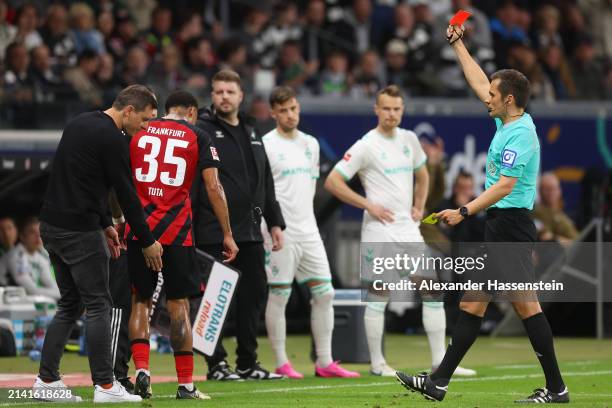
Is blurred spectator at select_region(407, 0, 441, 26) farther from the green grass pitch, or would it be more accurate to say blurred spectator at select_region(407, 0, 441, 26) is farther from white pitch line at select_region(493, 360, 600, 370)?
white pitch line at select_region(493, 360, 600, 370)

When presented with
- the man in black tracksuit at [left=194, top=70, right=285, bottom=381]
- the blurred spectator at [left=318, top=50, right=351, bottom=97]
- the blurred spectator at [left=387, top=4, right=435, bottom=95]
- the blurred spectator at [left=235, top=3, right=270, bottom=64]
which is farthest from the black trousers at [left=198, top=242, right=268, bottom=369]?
the blurred spectator at [left=387, top=4, right=435, bottom=95]

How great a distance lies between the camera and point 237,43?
20.6 meters

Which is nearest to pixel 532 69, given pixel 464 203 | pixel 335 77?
pixel 335 77

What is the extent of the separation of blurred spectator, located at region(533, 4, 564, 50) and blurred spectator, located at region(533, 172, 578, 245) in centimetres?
637

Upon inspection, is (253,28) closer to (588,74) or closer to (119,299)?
(588,74)

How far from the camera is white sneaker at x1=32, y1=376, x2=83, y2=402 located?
373 inches

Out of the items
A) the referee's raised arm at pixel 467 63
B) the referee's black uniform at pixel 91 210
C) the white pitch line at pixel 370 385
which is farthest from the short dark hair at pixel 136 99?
the referee's raised arm at pixel 467 63

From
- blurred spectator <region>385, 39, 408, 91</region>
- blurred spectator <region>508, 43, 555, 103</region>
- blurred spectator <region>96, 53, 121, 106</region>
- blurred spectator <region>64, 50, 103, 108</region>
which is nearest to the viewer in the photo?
blurred spectator <region>64, 50, 103, 108</region>

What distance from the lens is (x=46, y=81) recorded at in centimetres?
1788

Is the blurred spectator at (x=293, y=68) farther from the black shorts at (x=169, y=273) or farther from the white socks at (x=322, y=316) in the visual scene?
the black shorts at (x=169, y=273)

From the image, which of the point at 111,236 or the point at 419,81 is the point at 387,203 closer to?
the point at 111,236

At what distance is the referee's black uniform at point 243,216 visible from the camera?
1162cm

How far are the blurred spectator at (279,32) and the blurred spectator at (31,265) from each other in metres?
6.46

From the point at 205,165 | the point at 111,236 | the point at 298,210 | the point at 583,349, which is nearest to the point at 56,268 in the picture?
the point at 111,236
